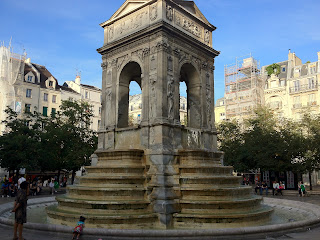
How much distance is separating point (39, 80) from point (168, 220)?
51.1m

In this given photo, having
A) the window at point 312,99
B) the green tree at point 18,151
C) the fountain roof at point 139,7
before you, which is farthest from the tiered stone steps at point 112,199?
the window at point 312,99

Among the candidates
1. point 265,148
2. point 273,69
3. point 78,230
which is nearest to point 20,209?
point 78,230

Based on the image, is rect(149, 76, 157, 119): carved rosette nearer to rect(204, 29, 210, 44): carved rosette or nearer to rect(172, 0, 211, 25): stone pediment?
rect(172, 0, 211, 25): stone pediment

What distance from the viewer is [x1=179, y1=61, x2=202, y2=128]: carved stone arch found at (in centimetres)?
1897

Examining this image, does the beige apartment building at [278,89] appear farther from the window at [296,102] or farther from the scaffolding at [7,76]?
the scaffolding at [7,76]

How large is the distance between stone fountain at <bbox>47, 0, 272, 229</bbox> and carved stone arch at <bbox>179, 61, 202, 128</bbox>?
62 millimetres

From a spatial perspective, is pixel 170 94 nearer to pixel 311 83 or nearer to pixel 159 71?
pixel 159 71

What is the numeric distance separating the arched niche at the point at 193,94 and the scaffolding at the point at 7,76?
41.5 metres

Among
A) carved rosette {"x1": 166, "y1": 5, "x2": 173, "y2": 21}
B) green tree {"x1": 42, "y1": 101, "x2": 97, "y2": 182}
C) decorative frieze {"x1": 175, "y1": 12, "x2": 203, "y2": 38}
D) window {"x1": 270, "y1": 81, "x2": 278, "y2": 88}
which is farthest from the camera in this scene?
window {"x1": 270, "y1": 81, "x2": 278, "y2": 88}

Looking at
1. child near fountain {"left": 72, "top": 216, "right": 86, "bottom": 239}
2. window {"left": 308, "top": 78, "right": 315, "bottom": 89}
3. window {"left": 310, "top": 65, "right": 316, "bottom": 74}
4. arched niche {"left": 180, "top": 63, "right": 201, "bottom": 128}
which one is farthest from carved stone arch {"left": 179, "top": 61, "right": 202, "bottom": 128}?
window {"left": 310, "top": 65, "right": 316, "bottom": 74}

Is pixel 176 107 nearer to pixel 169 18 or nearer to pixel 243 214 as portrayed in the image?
pixel 169 18

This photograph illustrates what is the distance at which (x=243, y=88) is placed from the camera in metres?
62.7

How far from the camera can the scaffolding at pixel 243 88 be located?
58.8 meters

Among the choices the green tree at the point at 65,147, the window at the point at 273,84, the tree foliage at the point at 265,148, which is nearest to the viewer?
the tree foliage at the point at 265,148
